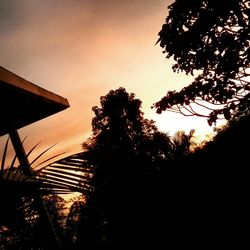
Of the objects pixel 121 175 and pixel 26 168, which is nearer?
pixel 121 175

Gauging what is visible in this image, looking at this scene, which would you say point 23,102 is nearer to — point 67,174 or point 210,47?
point 67,174

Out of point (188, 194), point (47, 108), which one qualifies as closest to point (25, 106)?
point (47, 108)

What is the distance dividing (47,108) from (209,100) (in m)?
7.03

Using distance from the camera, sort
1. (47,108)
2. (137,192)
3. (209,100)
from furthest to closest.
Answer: (209,100) < (137,192) < (47,108)

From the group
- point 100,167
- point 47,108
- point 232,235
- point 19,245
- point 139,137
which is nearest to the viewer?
point 100,167

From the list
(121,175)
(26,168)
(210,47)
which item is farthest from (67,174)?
(210,47)

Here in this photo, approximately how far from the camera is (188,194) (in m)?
9.54

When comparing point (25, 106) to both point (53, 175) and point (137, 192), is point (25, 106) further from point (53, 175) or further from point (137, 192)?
point (137, 192)

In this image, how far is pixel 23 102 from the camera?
11.6ft

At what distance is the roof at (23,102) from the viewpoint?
2789mm

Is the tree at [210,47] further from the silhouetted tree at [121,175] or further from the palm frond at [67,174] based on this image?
the palm frond at [67,174]

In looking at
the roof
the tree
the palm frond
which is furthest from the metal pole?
the tree

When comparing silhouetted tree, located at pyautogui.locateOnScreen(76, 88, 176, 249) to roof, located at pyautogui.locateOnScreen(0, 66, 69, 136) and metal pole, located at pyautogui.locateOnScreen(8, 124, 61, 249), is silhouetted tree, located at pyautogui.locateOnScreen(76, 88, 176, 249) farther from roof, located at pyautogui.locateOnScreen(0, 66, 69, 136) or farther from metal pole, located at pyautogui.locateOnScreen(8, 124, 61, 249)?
roof, located at pyautogui.locateOnScreen(0, 66, 69, 136)

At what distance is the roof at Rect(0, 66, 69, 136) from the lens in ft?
9.15
